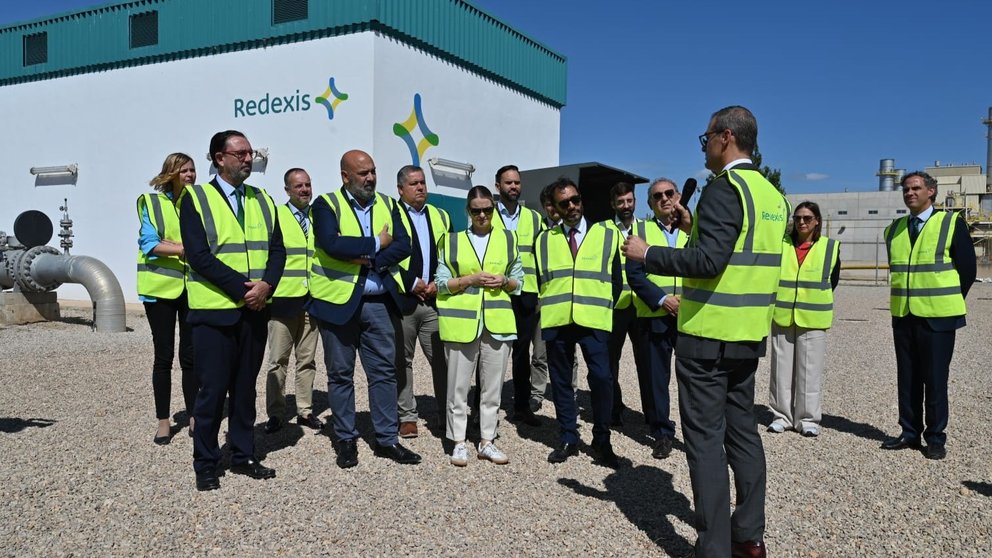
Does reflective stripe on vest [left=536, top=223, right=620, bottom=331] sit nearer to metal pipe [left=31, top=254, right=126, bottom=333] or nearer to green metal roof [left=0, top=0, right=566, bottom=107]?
metal pipe [left=31, top=254, right=126, bottom=333]

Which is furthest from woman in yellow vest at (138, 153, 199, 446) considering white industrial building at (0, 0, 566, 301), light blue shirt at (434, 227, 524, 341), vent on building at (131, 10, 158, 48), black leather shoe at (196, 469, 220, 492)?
vent on building at (131, 10, 158, 48)

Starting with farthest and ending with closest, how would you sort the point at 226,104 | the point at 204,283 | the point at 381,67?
the point at 226,104 → the point at 381,67 → the point at 204,283

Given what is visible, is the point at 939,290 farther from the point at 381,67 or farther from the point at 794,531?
the point at 381,67

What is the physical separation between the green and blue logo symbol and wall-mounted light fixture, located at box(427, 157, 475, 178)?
0.30 m

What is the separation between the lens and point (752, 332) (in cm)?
316

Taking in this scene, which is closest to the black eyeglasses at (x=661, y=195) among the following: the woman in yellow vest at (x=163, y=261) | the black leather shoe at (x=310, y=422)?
the black leather shoe at (x=310, y=422)

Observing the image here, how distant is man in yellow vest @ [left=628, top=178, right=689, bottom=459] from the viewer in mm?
5090

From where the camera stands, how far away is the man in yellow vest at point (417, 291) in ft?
16.9

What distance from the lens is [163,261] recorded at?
496 centimetres

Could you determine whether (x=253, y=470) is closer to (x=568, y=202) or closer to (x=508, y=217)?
(x=568, y=202)

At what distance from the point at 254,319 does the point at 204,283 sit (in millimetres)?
390

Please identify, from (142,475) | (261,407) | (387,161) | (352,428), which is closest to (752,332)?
(352,428)

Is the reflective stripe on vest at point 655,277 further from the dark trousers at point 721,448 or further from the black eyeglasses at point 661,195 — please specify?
the dark trousers at point 721,448

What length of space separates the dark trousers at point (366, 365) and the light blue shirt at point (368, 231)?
0.27ft
